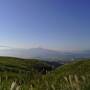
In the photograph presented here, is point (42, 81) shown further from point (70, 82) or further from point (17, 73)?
point (17, 73)

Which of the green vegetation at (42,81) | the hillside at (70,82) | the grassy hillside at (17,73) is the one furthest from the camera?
the grassy hillside at (17,73)

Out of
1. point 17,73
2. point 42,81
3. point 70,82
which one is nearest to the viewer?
point 70,82

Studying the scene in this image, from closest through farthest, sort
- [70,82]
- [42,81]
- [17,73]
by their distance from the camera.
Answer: [70,82] < [42,81] < [17,73]

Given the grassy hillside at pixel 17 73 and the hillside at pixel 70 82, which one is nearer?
the hillside at pixel 70 82

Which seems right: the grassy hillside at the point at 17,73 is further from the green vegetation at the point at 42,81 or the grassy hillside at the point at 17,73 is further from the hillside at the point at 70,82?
the hillside at the point at 70,82

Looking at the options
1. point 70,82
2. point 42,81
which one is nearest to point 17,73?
point 42,81

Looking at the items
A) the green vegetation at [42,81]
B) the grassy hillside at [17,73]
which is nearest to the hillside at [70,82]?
the green vegetation at [42,81]

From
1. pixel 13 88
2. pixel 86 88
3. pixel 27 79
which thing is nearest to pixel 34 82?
pixel 27 79

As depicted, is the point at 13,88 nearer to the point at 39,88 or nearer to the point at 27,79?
the point at 39,88

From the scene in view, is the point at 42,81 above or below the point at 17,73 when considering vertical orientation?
above

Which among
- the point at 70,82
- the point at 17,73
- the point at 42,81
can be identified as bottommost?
the point at 17,73

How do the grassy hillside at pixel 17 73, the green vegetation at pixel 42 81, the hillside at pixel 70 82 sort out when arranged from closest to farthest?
1. the hillside at pixel 70 82
2. the green vegetation at pixel 42 81
3. the grassy hillside at pixel 17 73

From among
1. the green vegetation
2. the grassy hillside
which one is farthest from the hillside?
the grassy hillside

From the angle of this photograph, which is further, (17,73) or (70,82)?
(17,73)
